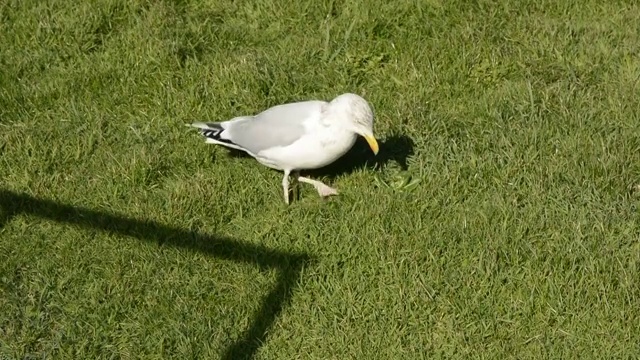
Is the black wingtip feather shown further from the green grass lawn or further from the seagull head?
the seagull head

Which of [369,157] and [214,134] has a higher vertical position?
[214,134]

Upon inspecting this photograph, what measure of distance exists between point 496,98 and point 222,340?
7.66 feet

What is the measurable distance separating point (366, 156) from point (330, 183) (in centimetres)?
30

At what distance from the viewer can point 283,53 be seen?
5.91 m

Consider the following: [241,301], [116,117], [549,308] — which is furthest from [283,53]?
[549,308]

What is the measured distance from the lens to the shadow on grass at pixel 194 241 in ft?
14.2

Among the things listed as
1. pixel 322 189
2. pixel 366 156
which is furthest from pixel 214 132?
pixel 366 156

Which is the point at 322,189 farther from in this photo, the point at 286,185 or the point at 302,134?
the point at 302,134

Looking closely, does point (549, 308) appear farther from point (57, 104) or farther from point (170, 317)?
point (57, 104)

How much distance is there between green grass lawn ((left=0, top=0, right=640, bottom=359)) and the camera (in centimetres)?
425

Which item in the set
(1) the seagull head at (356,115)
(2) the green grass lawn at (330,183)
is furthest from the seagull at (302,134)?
(2) the green grass lawn at (330,183)

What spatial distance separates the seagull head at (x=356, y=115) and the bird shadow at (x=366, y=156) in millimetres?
422

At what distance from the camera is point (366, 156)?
17.1 feet

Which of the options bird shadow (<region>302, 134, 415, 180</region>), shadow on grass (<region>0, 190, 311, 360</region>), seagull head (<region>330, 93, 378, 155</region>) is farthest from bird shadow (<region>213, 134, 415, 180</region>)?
shadow on grass (<region>0, 190, 311, 360</region>)
